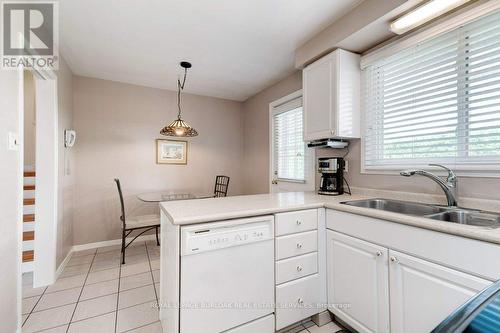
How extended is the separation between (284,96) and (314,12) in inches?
53.2

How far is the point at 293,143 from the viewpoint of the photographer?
3064mm

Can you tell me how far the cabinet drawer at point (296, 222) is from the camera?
1504 mm

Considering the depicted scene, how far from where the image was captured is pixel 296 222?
1.57 metres

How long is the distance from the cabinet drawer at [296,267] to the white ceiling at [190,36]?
1954mm

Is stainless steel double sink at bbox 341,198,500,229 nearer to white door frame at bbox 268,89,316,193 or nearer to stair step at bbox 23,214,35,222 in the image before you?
white door frame at bbox 268,89,316,193

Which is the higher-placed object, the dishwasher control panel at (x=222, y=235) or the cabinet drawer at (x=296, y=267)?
the dishwasher control panel at (x=222, y=235)

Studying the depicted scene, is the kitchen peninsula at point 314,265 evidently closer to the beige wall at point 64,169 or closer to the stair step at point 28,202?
the beige wall at point 64,169

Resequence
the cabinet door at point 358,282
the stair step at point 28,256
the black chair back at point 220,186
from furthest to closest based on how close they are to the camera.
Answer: the black chair back at point 220,186 → the stair step at point 28,256 → the cabinet door at point 358,282

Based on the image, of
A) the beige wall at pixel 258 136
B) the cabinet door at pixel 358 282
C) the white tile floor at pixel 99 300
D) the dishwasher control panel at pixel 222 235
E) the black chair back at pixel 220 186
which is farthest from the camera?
the black chair back at pixel 220 186

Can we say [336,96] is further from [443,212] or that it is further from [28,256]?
[28,256]

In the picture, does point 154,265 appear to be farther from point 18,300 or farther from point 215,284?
point 215,284

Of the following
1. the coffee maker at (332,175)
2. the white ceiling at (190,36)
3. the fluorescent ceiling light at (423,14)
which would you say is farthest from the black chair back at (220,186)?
the fluorescent ceiling light at (423,14)

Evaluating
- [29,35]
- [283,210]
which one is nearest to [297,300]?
[283,210]

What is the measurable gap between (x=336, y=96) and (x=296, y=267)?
4.86ft
